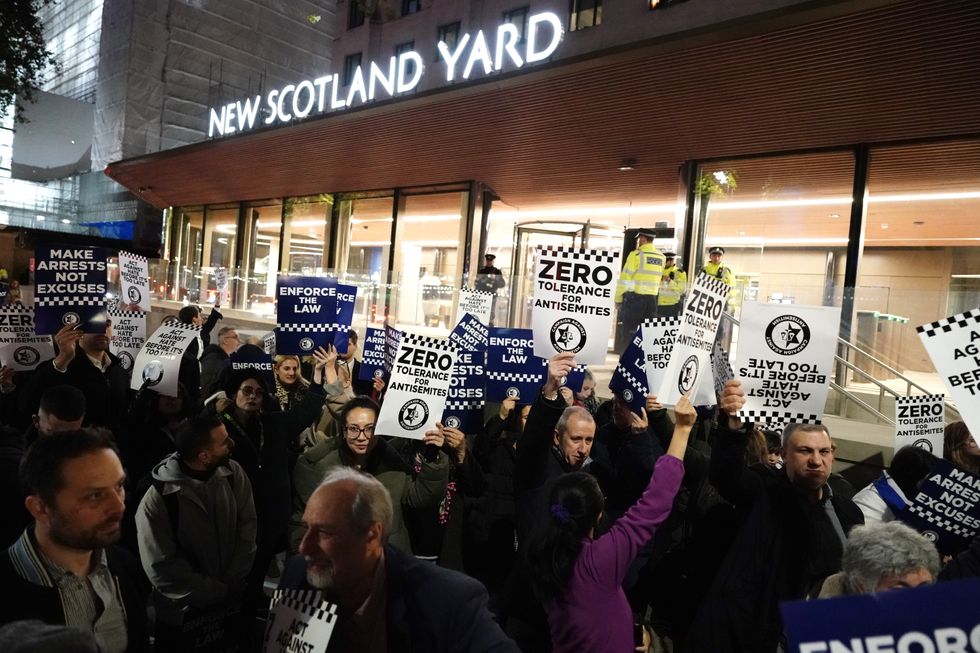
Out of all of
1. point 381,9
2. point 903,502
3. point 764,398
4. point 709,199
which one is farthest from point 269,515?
point 381,9

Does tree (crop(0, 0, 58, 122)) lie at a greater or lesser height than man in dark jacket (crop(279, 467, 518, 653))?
greater

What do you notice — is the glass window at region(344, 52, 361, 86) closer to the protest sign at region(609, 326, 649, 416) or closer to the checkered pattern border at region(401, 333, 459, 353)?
the checkered pattern border at region(401, 333, 459, 353)

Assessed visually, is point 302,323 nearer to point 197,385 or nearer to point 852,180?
point 197,385

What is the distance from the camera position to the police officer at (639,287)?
10191mm

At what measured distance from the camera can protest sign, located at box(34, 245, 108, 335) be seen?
6.28 metres

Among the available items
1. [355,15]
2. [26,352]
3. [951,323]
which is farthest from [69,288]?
[355,15]

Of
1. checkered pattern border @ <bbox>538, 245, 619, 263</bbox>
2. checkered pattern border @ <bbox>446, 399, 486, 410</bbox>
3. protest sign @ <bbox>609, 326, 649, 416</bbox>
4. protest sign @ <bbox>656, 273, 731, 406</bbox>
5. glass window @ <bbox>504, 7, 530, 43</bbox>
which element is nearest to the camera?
protest sign @ <bbox>656, 273, 731, 406</bbox>

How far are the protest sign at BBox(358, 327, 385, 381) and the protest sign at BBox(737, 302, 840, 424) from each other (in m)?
3.67

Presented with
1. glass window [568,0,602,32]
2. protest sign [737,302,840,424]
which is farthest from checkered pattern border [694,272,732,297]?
glass window [568,0,602,32]

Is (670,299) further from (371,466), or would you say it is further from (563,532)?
(563,532)

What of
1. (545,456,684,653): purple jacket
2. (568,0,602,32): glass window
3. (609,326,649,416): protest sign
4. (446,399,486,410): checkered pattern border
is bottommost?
(545,456,684,653): purple jacket

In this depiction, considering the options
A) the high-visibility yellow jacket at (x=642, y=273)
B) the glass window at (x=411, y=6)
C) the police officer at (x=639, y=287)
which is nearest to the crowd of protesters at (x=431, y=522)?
the police officer at (x=639, y=287)

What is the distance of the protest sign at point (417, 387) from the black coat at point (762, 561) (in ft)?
6.54

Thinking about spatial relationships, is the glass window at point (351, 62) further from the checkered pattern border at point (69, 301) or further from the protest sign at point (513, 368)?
the protest sign at point (513, 368)
